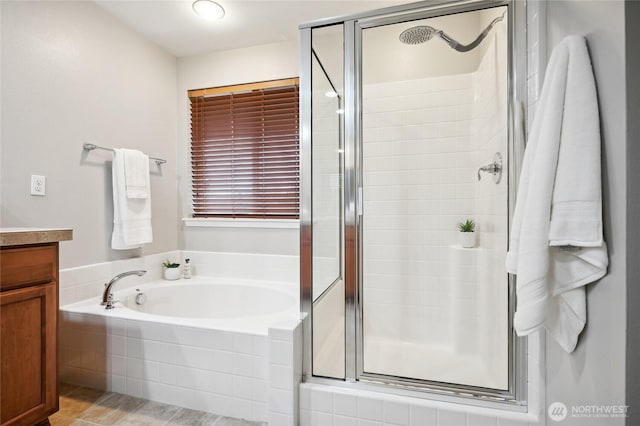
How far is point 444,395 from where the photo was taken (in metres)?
1.26

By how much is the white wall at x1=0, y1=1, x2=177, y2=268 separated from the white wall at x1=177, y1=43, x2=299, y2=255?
20 cm

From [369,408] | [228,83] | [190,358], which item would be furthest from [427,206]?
[228,83]

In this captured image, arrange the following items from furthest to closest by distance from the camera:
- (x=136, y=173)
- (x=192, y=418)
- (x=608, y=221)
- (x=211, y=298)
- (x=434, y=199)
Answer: (x=211, y=298), (x=136, y=173), (x=434, y=199), (x=192, y=418), (x=608, y=221)

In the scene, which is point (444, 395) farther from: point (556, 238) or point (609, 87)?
point (609, 87)

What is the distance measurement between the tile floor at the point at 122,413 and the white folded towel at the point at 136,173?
1235 millimetres

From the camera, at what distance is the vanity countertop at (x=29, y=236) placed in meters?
1.08

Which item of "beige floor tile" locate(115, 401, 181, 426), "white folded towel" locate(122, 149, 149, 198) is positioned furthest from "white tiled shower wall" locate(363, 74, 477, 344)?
"white folded towel" locate(122, 149, 149, 198)

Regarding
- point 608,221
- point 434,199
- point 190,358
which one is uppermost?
point 434,199

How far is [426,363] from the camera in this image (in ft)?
5.53

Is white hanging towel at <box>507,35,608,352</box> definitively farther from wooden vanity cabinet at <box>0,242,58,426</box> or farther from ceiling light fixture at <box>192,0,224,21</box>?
ceiling light fixture at <box>192,0,224,21</box>

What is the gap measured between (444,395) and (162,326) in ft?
4.55
